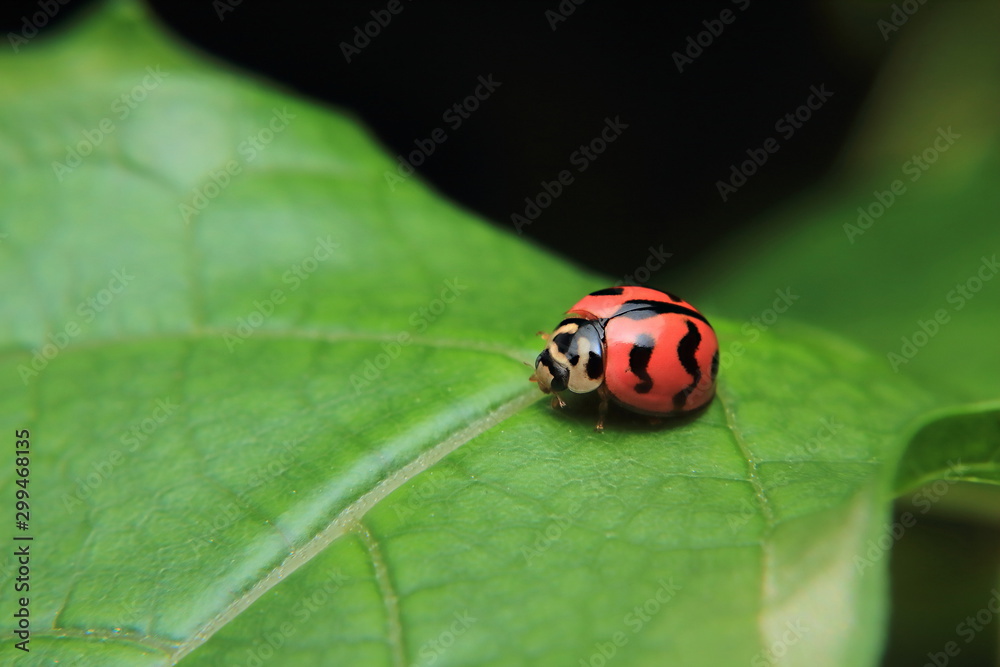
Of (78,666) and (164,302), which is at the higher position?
(78,666)

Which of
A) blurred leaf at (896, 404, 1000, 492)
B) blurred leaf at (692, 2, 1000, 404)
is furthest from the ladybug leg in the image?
blurred leaf at (692, 2, 1000, 404)

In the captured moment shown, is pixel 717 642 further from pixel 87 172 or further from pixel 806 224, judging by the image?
pixel 806 224

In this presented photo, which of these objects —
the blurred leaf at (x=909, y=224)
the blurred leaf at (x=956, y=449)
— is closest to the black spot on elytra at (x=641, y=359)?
the blurred leaf at (x=956, y=449)

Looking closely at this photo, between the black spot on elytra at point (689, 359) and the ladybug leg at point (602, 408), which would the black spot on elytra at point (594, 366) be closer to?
the ladybug leg at point (602, 408)

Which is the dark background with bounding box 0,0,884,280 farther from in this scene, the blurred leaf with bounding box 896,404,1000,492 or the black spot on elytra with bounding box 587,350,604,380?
the blurred leaf with bounding box 896,404,1000,492

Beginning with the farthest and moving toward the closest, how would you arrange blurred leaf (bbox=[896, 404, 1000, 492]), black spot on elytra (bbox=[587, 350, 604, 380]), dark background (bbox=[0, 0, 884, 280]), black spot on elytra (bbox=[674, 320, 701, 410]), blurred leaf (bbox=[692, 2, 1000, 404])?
dark background (bbox=[0, 0, 884, 280]) < blurred leaf (bbox=[692, 2, 1000, 404]) < black spot on elytra (bbox=[587, 350, 604, 380]) < black spot on elytra (bbox=[674, 320, 701, 410]) < blurred leaf (bbox=[896, 404, 1000, 492])

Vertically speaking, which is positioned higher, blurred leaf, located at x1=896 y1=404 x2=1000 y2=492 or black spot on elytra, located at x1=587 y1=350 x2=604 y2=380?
blurred leaf, located at x1=896 y1=404 x2=1000 y2=492

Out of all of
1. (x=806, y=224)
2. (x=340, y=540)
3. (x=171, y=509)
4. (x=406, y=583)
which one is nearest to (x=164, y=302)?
(x=171, y=509)
